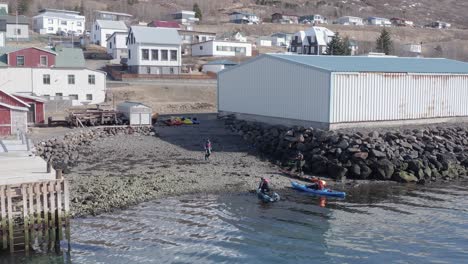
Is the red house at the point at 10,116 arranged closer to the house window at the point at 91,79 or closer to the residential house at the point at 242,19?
the house window at the point at 91,79

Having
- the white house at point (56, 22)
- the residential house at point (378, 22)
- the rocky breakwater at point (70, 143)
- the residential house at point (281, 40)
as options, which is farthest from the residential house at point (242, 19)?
the rocky breakwater at point (70, 143)

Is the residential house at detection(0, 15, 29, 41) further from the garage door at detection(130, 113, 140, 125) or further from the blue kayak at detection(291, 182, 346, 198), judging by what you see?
the blue kayak at detection(291, 182, 346, 198)

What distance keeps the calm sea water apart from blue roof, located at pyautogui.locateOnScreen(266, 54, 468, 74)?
11.9m

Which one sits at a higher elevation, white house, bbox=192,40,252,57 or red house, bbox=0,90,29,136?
white house, bbox=192,40,252,57

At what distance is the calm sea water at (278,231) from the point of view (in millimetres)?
17000

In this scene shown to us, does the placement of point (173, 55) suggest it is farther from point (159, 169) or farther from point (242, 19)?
point (242, 19)

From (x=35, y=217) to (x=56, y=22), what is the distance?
10966 centimetres

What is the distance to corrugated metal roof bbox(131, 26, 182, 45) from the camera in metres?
66.3

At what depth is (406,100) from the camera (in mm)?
35688

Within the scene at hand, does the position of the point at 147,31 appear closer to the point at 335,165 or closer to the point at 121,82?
the point at 121,82

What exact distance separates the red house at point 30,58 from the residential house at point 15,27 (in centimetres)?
3882

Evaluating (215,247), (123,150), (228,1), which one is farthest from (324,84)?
(228,1)

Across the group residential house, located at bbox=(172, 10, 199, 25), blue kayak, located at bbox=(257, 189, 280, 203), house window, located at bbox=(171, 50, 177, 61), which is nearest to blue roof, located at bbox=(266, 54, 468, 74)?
blue kayak, located at bbox=(257, 189, 280, 203)

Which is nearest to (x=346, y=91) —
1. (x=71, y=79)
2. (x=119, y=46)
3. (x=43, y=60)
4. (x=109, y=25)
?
(x=71, y=79)
